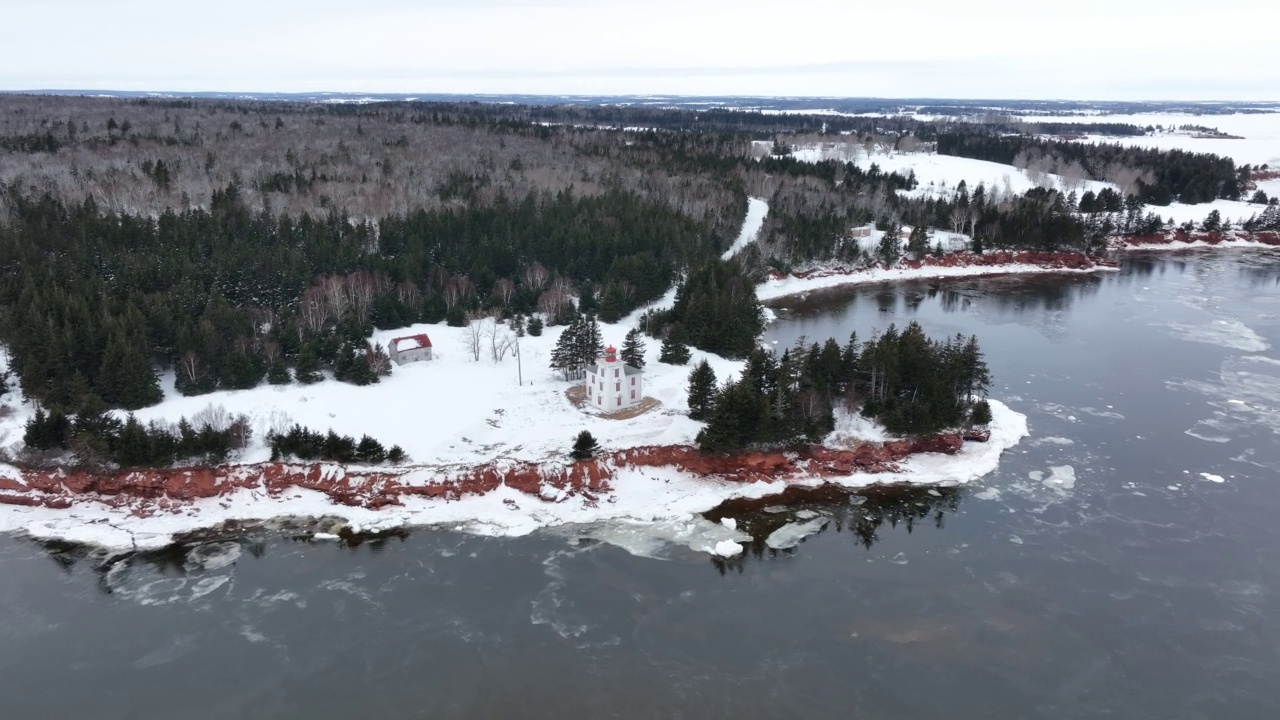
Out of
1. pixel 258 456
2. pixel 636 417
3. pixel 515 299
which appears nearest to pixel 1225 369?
pixel 636 417

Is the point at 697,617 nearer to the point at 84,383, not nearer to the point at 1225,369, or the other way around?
the point at 84,383

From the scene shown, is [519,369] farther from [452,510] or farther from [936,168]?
[936,168]

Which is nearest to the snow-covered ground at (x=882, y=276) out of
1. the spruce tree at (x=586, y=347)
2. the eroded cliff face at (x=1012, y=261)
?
the eroded cliff face at (x=1012, y=261)

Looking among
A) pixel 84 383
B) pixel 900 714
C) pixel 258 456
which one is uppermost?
pixel 84 383

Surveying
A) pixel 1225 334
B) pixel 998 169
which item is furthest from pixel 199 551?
→ pixel 998 169

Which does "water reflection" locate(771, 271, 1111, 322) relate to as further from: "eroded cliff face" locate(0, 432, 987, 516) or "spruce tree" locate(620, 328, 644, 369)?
"eroded cliff face" locate(0, 432, 987, 516)
